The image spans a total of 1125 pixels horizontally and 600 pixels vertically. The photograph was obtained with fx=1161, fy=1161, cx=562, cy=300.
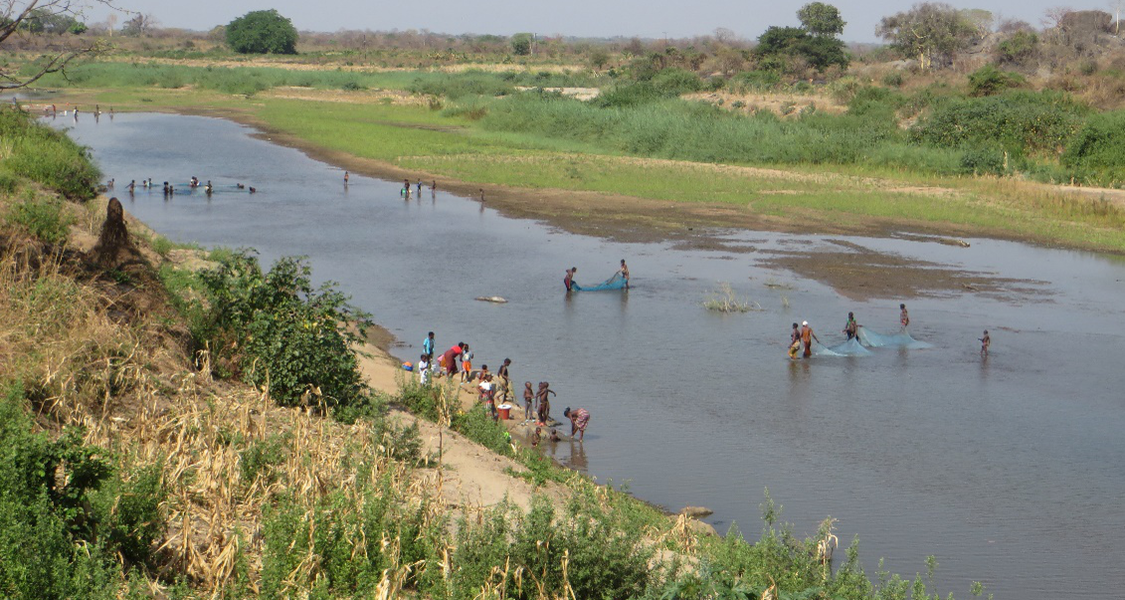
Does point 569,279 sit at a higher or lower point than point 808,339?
higher

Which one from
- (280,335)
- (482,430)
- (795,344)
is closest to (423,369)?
(482,430)

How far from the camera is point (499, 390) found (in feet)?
59.6

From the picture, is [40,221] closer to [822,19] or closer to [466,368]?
[466,368]

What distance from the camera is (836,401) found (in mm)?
19844

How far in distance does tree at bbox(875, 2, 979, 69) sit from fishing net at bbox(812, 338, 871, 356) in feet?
204

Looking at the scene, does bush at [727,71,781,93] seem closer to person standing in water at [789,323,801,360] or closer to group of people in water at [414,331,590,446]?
person standing in water at [789,323,801,360]

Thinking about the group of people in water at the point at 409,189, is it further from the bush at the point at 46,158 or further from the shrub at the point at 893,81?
the shrub at the point at 893,81

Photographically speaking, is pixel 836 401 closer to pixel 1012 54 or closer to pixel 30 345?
pixel 30 345

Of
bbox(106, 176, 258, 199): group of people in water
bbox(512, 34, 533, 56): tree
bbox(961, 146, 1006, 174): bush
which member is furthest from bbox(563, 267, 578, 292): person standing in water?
bbox(512, 34, 533, 56): tree

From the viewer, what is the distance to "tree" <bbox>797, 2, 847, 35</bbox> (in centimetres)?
10525

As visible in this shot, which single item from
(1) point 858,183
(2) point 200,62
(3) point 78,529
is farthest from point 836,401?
(2) point 200,62

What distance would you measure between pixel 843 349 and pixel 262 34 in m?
130

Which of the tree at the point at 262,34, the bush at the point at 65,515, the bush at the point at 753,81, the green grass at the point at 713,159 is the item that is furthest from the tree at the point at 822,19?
the bush at the point at 65,515

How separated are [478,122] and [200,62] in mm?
64266
